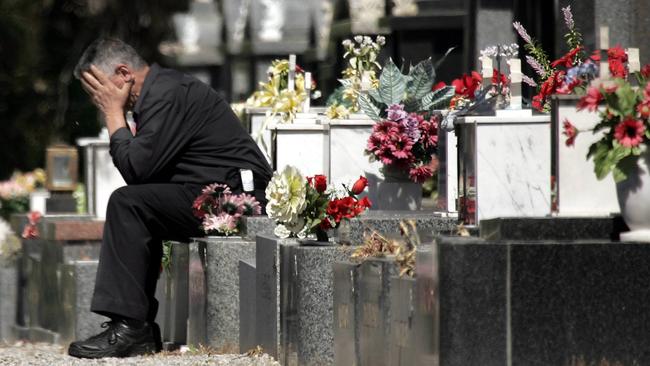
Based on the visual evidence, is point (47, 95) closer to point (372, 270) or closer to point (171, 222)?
point (171, 222)

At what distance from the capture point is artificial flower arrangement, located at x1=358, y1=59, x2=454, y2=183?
8602 mm

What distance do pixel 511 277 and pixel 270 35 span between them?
24.3 m

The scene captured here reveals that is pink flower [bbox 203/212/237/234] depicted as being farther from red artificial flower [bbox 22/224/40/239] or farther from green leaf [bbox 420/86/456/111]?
red artificial flower [bbox 22/224/40/239]

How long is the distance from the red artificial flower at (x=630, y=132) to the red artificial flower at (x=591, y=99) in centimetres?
11

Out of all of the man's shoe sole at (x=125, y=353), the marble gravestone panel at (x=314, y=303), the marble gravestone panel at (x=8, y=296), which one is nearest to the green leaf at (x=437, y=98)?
the marble gravestone panel at (x=314, y=303)

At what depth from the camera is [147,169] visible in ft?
28.1

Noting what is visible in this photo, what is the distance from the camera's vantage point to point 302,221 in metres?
7.69

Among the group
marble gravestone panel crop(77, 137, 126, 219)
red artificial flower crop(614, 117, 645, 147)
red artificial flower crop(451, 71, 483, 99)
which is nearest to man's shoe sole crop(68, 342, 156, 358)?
red artificial flower crop(451, 71, 483, 99)

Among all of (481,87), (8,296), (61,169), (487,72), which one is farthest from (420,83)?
(61,169)

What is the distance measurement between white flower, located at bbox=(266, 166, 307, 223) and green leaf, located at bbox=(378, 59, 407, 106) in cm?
135

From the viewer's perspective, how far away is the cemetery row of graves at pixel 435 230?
5.80 m

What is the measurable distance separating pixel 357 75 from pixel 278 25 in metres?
19.6

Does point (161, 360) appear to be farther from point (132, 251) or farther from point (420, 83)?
point (420, 83)

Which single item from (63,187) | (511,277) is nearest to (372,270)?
(511,277)
